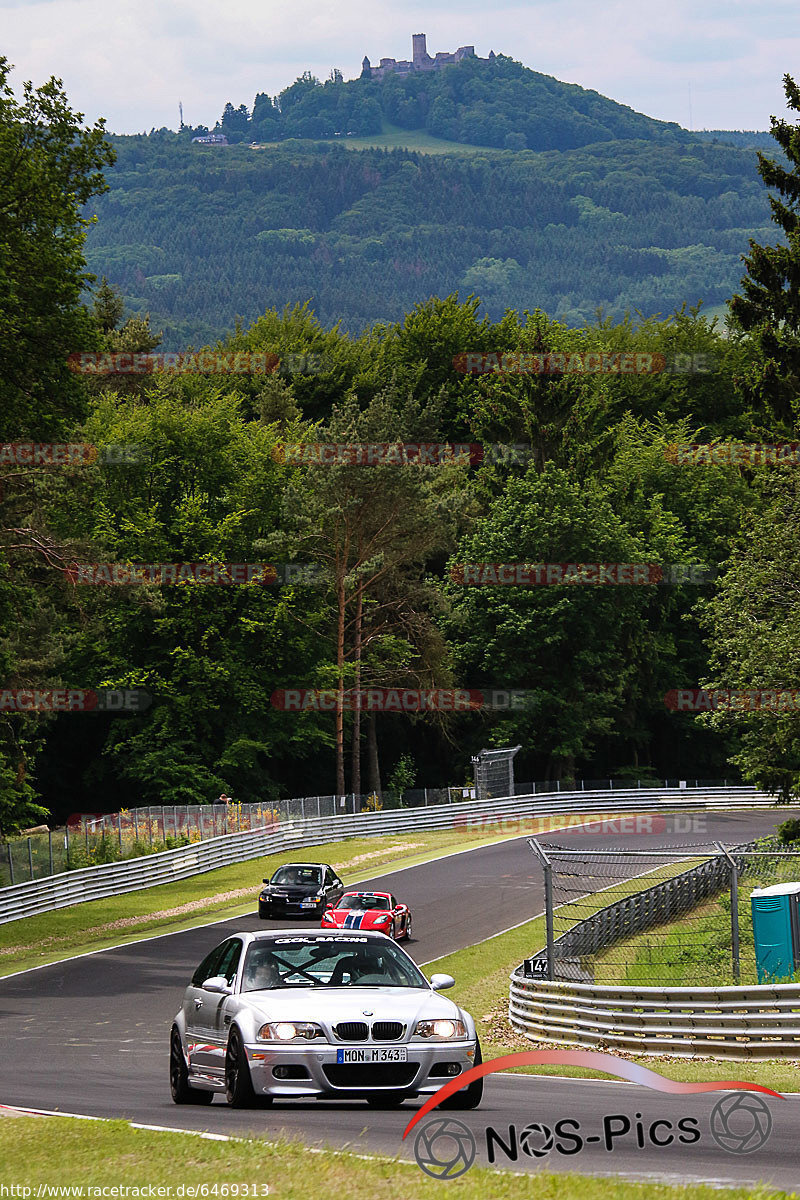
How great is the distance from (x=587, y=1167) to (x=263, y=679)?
194 feet

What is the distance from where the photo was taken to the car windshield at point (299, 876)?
34.2 meters

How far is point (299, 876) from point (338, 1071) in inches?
974

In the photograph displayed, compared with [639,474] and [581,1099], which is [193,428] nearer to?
[639,474]

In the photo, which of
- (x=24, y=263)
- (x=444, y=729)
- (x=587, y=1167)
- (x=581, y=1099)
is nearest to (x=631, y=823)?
(x=444, y=729)

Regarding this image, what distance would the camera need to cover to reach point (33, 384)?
33.8 m

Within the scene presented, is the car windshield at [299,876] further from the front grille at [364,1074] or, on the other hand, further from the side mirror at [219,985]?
the front grille at [364,1074]

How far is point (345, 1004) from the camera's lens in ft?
34.1

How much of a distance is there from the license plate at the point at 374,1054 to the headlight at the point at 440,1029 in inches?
7.4
